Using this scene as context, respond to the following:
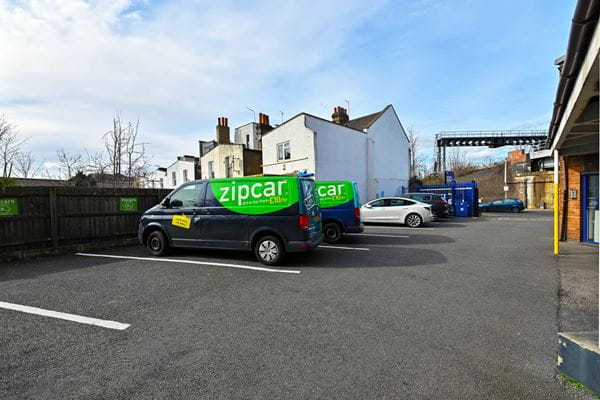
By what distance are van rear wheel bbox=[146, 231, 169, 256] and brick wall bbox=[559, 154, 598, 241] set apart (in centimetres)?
1159

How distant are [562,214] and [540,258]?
3.28m

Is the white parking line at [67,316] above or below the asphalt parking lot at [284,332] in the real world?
above

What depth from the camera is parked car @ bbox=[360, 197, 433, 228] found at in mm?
13225

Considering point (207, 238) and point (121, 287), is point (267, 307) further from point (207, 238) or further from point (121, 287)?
point (207, 238)

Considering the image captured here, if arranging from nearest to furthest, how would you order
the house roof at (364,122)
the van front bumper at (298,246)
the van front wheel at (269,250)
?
the van front bumper at (298,246)
the van front wheel at (269,250)
the house roof at (364,122)

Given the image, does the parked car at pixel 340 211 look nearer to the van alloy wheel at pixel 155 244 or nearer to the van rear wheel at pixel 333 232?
the van rear wheel at pixel 333 232

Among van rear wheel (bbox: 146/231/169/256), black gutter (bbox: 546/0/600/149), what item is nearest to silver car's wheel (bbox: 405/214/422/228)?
black gutter (bbox: 546/0/600/149)

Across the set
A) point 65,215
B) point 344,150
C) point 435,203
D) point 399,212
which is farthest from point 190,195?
point 344,150

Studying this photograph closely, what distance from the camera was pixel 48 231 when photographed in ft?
25.8

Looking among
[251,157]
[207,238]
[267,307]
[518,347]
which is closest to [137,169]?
[251,157]

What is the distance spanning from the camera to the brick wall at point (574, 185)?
8.51 metres

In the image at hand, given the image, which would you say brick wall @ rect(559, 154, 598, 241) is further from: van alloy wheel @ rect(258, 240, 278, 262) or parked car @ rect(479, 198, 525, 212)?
parked car @ rect(479, 198, 525, 212)

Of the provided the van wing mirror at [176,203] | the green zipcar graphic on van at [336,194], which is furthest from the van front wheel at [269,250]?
the green zipcar graphic on van at [336,194]

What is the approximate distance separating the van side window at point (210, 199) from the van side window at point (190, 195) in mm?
204
